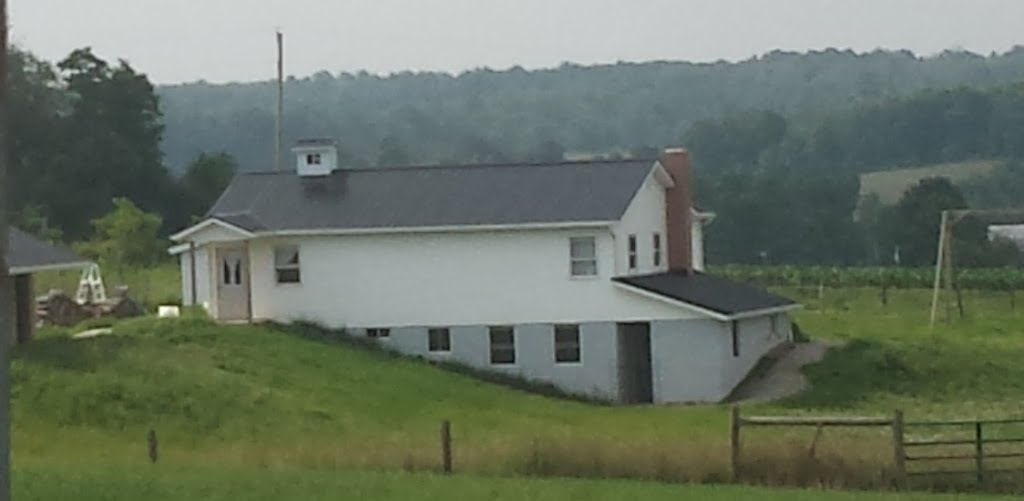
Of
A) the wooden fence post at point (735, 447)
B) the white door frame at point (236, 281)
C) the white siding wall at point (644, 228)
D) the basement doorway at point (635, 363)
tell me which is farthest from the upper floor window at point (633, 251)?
the wooden fence post at point (735, 447)

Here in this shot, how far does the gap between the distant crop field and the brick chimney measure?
240 ft

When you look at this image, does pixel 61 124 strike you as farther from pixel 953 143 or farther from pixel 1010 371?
pixel 953 143

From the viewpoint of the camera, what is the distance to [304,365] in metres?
45.1

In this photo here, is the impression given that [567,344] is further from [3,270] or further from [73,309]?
[3,270]

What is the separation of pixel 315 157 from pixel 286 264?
4.38 metres

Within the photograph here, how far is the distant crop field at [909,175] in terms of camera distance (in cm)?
13025

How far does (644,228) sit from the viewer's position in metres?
52.4

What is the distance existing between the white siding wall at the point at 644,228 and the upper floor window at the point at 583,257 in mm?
548

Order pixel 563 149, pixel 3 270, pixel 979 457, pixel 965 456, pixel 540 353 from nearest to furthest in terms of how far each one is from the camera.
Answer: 1. pixel 3 270
2. pixel 979 457
3. pixel 965 456
4. pixel 540 353
5. pixel 563 149

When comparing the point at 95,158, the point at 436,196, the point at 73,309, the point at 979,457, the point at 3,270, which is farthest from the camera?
the point at 95,158

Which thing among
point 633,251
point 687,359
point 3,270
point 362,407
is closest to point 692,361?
point 687,359

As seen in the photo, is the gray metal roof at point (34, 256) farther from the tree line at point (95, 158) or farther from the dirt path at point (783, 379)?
the tree line at point (95, 158)

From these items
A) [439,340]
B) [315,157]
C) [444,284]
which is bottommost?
[439,340]

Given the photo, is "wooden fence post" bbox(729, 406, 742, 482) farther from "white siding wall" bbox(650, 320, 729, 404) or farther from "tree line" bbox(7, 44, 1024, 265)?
"tree line" bbox(7, 44, 1024, 265)
